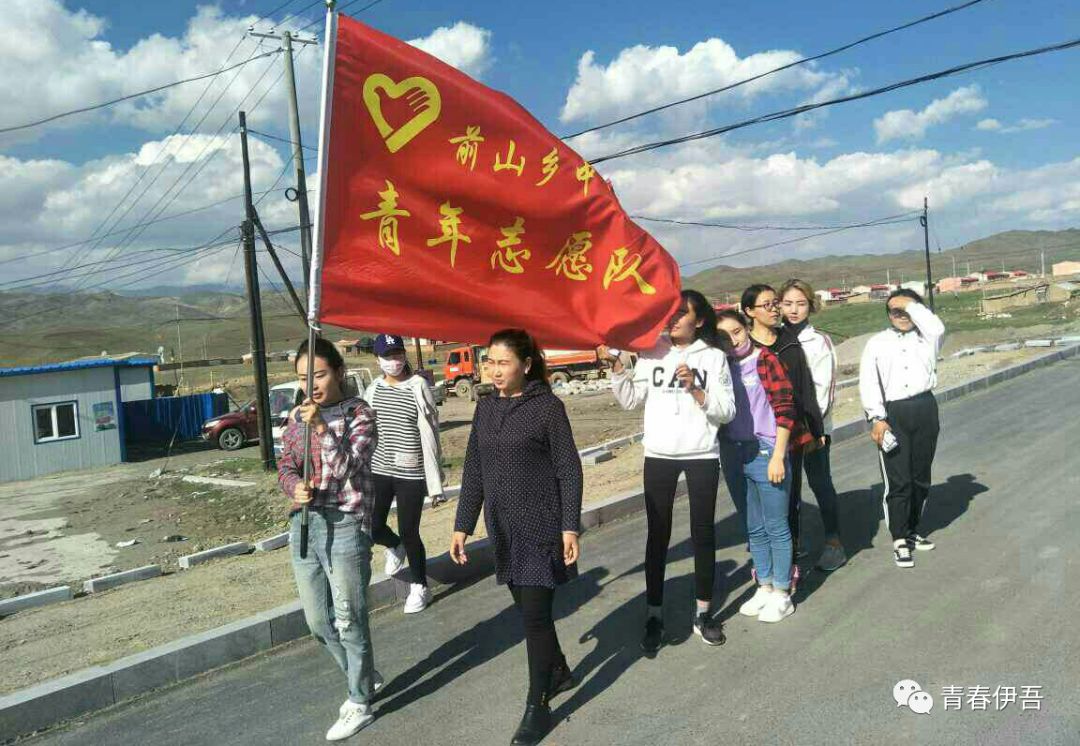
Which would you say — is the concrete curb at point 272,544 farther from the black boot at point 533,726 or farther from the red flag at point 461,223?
the black boot at point 533,726

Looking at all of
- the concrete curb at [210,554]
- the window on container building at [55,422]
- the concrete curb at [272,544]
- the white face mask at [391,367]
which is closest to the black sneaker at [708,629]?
the white face mask at [391,367]

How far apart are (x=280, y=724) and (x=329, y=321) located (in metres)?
1.99

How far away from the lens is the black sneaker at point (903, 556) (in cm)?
539

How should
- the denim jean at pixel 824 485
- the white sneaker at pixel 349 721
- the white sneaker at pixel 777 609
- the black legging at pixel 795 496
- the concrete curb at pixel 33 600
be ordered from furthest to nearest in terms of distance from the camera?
the concrete curb at pixel 33 600 < the denim jean at pixel 824 485 < the black legging at pixel 795 496 < the white sneaker at pixel 777 609 < the white sneaker at pixel 349 721

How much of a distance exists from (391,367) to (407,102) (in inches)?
79.3

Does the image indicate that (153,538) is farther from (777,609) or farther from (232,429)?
(232,429)

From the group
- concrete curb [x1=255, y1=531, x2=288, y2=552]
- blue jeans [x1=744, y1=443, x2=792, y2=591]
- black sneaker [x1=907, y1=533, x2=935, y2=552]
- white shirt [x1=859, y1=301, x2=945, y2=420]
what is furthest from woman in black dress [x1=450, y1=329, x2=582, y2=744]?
concrete curb [x1=255, y1=531, x2=288, y2=552]

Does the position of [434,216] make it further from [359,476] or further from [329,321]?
[359,476]

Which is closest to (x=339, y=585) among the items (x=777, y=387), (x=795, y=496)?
(x=777, y=387)

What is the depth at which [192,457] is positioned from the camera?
80.0ft

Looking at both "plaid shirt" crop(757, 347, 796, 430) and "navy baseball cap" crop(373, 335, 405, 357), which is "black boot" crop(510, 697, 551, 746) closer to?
"plaid shirt" crop(757, 347, 796, 430)

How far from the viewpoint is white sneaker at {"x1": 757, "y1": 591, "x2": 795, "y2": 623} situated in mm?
4645

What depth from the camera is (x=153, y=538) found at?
12133mm

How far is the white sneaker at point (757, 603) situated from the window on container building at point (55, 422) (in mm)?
25011
